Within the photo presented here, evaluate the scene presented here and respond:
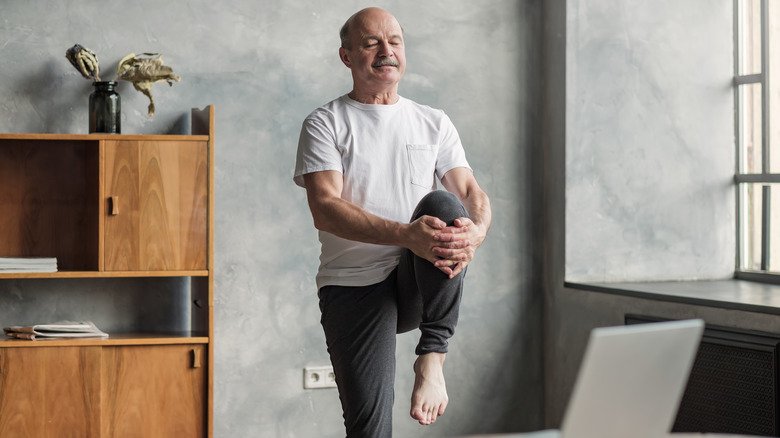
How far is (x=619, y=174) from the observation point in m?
3.87

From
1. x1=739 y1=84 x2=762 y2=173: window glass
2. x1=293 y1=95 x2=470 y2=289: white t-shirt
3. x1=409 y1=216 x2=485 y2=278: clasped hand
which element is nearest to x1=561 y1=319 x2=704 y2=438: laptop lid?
x1=409 y1=216 x2=485 y2=278: clasped hand

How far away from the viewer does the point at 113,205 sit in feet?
10.4

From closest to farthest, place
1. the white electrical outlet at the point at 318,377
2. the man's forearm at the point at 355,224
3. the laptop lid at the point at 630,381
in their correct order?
the laptop lid at the point at 630,381 < the man's forearm at the point at 355,224 < the white electrical outlet at the point at 318,377

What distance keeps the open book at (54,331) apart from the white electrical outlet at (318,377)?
88cm

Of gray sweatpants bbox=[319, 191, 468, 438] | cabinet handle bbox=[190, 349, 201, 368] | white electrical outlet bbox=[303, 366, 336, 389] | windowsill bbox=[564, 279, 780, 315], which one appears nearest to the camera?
gray sweatpants bbox=[319, 191, 468, 438]

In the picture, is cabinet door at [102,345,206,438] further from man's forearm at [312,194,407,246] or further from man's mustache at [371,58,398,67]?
man's mustache at [371,58,398,67]

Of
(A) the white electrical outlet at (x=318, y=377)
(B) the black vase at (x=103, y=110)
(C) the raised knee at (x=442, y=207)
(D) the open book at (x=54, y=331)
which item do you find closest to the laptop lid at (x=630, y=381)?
(C) the raised knee at (x=442, y=207)

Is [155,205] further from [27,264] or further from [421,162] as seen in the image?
[421,162]

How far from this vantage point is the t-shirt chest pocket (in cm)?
260

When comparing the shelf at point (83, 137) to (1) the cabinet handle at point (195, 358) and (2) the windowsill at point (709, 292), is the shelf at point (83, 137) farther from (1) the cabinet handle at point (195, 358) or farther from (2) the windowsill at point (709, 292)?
(2) the windowsill at point (709, 292)

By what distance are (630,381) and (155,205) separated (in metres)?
2.47

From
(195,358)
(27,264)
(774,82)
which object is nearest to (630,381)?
(195,358)

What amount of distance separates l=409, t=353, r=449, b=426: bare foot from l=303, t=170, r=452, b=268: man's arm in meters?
0.23

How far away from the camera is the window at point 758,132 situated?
3.77 m
